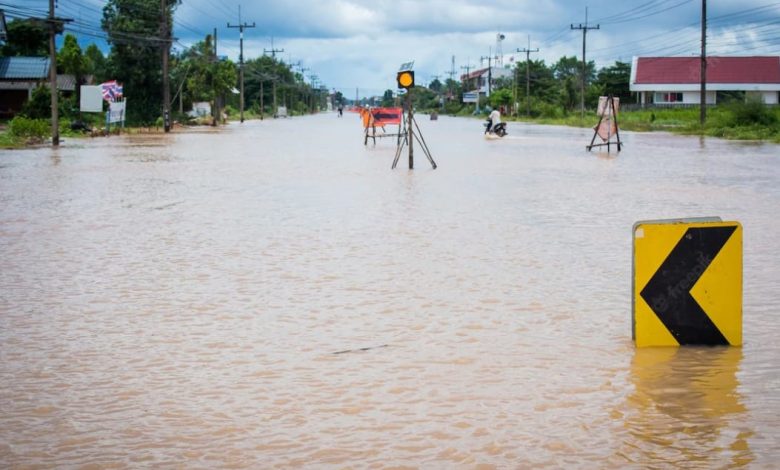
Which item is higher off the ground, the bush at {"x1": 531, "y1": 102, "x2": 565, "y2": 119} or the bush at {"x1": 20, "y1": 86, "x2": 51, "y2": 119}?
the bush at {"x1": 531, "y1": 102, "x2": 565, "y2": 119}

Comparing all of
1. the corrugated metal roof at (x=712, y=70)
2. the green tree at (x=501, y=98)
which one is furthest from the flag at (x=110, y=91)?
the green tree at (x=501, y=98)

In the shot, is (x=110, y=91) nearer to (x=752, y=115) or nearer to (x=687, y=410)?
(x=752, y=115)

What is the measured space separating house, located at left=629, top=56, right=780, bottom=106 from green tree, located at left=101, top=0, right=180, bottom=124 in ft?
179

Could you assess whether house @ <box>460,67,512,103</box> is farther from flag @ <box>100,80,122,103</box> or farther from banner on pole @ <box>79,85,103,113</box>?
flag @ <box>100,80,122,103</box>

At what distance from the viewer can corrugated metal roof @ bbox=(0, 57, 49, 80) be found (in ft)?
220

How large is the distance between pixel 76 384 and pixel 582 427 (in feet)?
9.78

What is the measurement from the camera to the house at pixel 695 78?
342 feet

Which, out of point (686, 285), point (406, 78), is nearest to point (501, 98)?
point (406, 78)

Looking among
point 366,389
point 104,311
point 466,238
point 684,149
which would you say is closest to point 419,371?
point 366,389

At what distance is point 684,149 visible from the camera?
3559 cm

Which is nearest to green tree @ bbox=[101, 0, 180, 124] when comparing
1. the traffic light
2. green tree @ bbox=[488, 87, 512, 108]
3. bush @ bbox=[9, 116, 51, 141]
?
bush @ bbox=[9, 116, 51, 141]

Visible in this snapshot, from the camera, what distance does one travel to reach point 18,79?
67188 millimetres

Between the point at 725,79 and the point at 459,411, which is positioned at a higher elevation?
the point at 725,79

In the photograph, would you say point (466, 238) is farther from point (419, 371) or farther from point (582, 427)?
point (582, 427)
